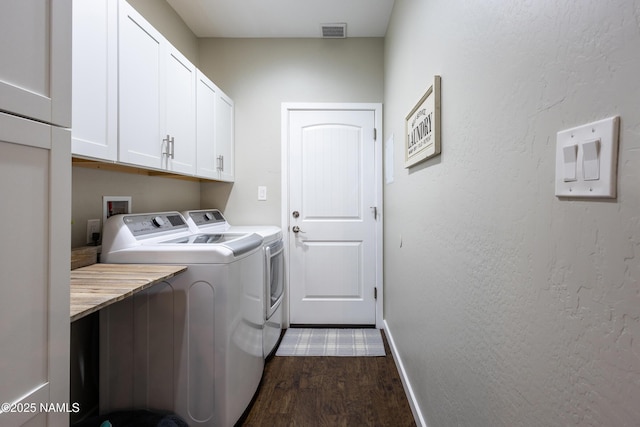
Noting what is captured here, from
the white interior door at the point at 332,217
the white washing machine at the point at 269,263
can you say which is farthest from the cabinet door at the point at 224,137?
the white interior door at the point at 332,217

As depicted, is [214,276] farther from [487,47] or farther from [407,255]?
[487,47]

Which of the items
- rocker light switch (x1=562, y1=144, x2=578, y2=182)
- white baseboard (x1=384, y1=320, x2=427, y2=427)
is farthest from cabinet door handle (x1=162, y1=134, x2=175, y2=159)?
white baseboard (x1=384, y1=320, x2=427, y2=427)

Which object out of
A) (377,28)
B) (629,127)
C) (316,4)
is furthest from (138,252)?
(377,28)

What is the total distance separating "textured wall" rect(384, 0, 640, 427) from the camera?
0.46 meters

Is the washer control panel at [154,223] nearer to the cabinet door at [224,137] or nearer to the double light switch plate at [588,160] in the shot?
the cabinet door at [224,137]

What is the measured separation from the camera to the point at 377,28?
106 inches

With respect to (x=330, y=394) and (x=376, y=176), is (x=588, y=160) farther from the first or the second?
(x=376, y=176)

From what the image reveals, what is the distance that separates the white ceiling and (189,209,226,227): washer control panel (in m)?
1.57

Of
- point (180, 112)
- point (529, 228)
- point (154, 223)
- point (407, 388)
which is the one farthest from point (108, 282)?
point (407, 388)

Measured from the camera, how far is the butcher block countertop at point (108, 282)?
901 millimetres

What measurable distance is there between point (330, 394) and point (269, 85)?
2517 millimetres

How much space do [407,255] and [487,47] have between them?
1256mm

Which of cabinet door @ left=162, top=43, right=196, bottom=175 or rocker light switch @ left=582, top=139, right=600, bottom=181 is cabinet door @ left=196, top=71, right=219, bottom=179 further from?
rocker light switch @ left=582, top=139, right=600, bottom=181

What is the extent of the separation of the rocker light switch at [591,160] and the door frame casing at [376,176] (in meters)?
2.34
